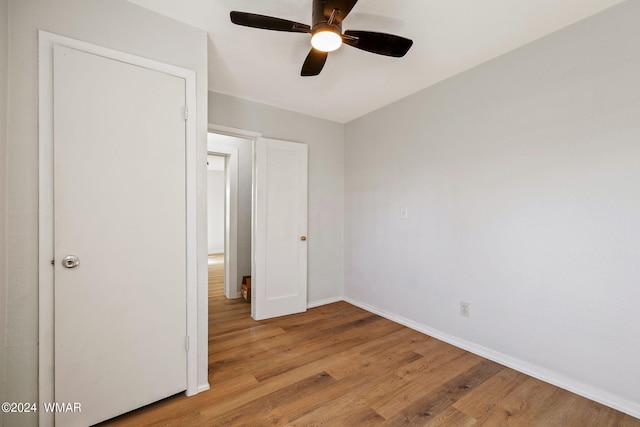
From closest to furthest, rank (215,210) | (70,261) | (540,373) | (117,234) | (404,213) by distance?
(70,261) < (117,234) < (540,373) < (404,213) < (215,210)

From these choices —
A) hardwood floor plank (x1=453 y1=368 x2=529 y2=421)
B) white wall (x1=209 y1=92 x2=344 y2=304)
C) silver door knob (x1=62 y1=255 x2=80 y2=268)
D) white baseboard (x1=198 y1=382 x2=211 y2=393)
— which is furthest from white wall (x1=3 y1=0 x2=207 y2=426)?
hardwood floor plank (x1=453 y1=368 x2=529 y2=421)

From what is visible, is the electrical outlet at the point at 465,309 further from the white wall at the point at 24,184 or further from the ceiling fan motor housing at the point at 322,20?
the white wall at the point at 24,184

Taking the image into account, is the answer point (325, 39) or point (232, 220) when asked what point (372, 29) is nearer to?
point (325, 39)

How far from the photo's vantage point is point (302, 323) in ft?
10.1

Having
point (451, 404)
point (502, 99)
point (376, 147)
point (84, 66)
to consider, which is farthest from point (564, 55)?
point (84, 66)

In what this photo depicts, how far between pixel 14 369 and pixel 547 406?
3.17m

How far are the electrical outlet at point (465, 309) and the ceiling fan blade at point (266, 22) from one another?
103 inches

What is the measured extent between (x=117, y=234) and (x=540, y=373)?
3.19 m

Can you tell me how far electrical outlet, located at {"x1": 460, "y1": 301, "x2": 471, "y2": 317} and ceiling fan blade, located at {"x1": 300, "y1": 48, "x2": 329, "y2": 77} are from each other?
2457 mm

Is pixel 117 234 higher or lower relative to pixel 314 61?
lower

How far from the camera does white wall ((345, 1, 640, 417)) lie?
1699 mm

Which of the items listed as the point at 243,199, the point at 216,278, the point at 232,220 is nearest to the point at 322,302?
the point at 232,220

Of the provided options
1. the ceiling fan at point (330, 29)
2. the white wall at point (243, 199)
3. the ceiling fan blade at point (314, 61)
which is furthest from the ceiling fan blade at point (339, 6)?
the white wall at point (243, 199)

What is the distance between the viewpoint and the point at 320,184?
3.70 meters
